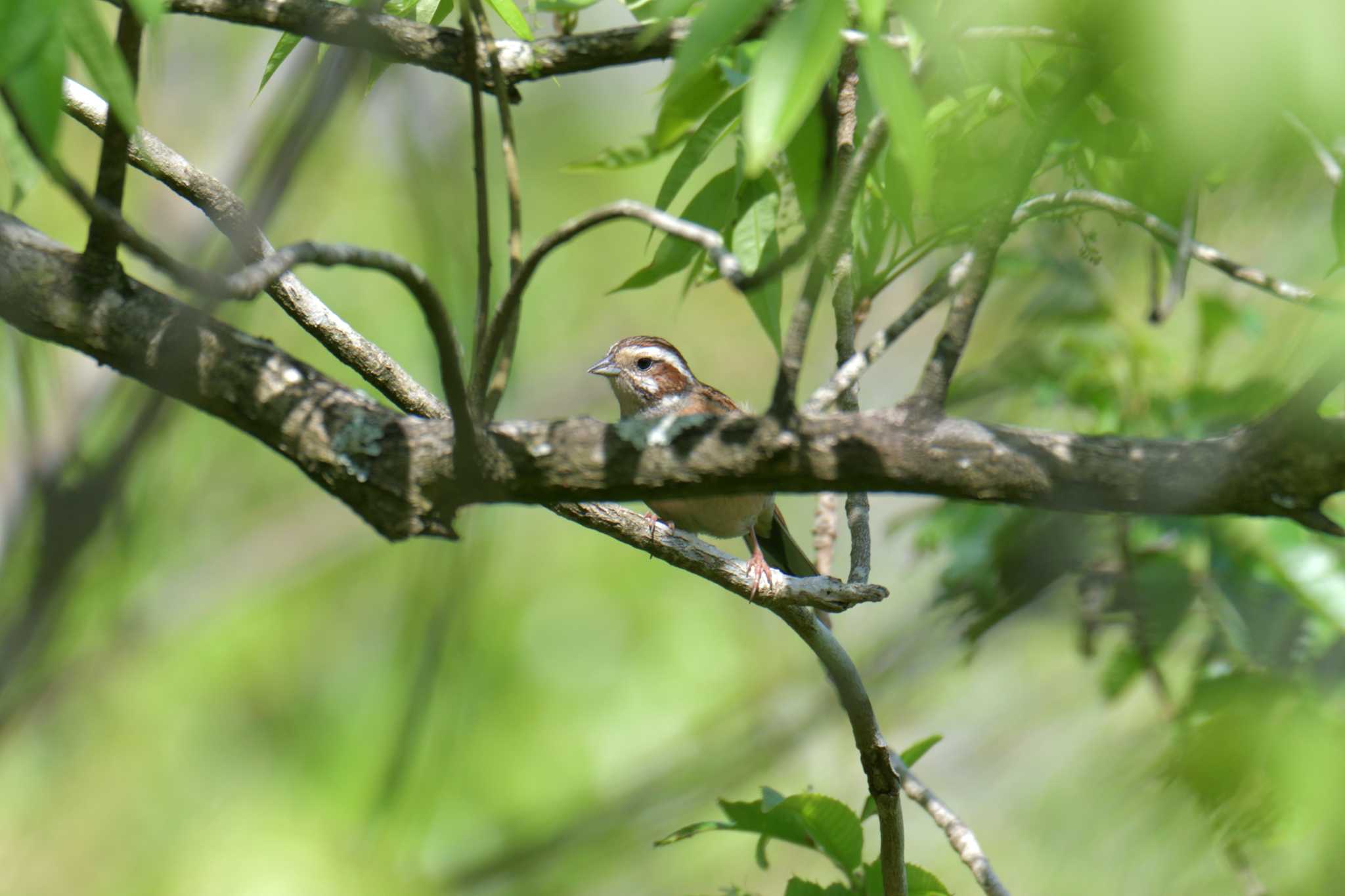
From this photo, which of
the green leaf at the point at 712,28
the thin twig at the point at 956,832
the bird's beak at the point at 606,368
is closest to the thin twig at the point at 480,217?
the green leaf at the point at 712,28

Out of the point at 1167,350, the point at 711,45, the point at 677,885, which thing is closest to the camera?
the point at 711,45

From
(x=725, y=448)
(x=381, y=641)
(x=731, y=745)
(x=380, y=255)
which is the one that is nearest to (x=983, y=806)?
(x=731, y=745)

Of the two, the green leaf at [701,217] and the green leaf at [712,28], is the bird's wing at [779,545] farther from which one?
the green leaf at [712,28]

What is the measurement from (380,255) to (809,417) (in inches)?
35.7

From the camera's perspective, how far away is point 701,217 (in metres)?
3.91

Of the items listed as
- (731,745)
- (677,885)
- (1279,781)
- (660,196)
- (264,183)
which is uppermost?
(264,183)

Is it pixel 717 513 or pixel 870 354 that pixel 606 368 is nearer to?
pixel 717 513

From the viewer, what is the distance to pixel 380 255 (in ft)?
7.09

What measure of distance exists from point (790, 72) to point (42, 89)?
117 centimetres

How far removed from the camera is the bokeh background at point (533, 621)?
1785 millimetres

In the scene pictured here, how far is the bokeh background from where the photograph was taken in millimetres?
1785

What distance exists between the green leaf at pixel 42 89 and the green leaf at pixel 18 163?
3.37ft

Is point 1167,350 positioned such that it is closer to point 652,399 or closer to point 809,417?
point 652,399

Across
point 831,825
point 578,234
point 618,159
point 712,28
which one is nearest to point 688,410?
point 618,159
